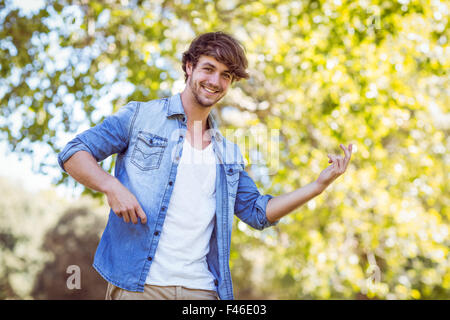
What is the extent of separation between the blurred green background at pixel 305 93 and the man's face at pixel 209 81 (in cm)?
258

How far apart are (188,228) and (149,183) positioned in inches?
11.4

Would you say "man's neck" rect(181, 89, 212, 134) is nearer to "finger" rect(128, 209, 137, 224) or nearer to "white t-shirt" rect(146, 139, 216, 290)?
"white t-shirt" rect(146, 139, 216, 290)

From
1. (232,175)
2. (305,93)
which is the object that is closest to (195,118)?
(232,175)

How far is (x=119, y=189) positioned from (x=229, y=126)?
14.3 ft

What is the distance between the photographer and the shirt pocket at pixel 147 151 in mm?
2150

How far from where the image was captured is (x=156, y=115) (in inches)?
90.9

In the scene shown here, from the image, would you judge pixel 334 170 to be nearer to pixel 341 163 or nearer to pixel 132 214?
pixel 341 163

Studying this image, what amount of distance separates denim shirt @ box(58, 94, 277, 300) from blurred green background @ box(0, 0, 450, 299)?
2696mm

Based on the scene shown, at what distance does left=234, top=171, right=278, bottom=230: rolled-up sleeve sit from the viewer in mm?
2322

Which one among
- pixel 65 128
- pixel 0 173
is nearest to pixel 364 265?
pixel 65 128

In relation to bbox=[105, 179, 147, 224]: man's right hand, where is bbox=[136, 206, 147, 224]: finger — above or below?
below

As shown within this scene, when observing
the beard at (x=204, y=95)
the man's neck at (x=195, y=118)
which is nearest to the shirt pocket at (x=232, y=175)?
the man's neck at (x=195, y=118)

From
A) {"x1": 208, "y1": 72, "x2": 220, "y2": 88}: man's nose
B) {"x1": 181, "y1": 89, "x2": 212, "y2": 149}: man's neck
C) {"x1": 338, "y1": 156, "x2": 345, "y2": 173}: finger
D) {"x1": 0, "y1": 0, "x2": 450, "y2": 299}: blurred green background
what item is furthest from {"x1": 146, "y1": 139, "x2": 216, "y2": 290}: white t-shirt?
{"x1": 0, "y1": 0, "x2": 450, "y2": 299}: blurred green background

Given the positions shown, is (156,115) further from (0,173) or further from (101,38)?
(0,173)
